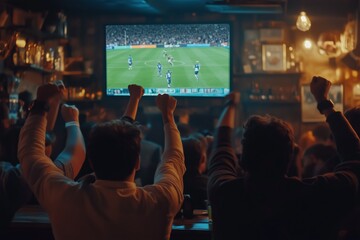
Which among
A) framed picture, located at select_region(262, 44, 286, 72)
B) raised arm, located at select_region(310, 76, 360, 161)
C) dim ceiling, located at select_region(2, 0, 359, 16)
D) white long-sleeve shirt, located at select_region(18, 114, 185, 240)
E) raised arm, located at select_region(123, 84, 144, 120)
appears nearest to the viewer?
white long-sleeve shirt, located at select_region(18, 114, 185, 240)

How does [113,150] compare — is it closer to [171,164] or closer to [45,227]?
[171,164]

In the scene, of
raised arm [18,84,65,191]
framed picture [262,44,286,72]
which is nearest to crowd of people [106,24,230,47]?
raised arm [18,84,65,191]

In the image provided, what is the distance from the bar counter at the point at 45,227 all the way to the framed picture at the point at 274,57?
469 centimetres

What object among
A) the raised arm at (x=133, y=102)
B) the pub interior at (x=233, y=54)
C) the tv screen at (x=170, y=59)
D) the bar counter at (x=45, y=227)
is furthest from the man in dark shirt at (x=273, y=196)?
the pub interior at (x=233, y=54)

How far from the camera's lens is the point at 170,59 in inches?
129

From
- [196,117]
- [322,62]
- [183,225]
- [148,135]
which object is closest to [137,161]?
[183,225]

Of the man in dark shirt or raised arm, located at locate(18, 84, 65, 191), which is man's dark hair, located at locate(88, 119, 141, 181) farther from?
the man in dark shirt

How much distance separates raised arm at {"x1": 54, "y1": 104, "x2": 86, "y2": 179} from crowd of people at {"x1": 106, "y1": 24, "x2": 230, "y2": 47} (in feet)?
2.72

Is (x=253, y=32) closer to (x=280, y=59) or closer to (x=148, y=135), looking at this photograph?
(x=280, y=59)

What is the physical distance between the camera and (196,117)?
314 inches

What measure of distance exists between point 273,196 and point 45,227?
1628mm

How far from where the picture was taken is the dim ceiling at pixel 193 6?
6144 mm

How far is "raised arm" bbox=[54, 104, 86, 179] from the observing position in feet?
8.05

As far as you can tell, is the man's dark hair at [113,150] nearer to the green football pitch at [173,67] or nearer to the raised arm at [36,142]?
the raised arm at [36,142]
